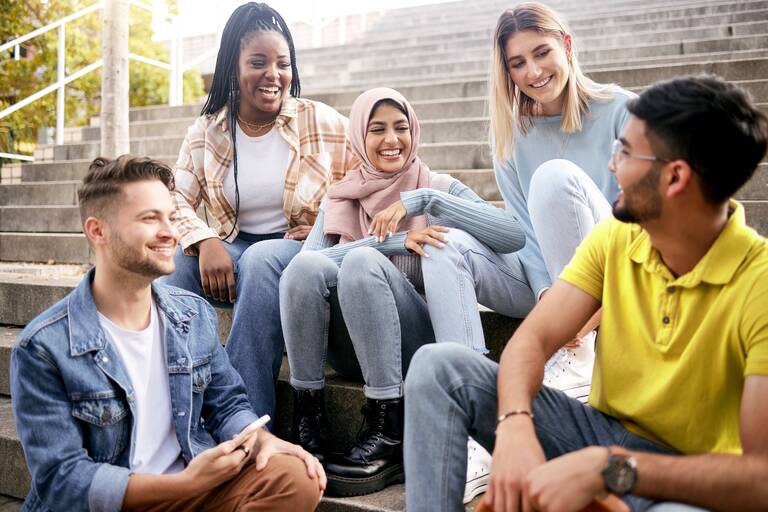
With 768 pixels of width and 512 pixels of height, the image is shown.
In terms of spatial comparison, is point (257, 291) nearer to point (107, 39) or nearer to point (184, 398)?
point (184, 398)

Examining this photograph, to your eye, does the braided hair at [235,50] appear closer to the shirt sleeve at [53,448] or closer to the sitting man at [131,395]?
the sitting man at [131,395]

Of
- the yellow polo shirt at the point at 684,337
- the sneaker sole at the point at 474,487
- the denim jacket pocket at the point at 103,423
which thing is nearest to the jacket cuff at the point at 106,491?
the denim jacket pocket at the point at 103,423

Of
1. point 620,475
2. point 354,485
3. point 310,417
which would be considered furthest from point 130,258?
point 620,475

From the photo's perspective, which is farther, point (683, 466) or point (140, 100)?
point (140, 100)

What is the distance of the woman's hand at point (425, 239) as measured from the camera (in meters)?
2.22

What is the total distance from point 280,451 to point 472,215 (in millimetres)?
962

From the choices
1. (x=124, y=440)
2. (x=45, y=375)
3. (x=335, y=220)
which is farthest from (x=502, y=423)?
(x=335, y=220)

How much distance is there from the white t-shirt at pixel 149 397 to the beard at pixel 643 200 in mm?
1194

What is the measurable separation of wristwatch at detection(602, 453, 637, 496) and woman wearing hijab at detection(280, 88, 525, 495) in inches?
35.9

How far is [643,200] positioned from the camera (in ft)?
4.78

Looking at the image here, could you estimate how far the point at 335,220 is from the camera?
255 cm

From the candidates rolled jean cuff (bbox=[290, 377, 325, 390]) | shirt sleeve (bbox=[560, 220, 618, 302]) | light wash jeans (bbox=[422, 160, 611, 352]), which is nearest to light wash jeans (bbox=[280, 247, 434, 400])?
rolled jean cuff (bbox=[290, 377, 325, 390])

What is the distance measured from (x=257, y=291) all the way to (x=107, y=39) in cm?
222

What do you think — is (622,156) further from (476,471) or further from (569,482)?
(476,471)
